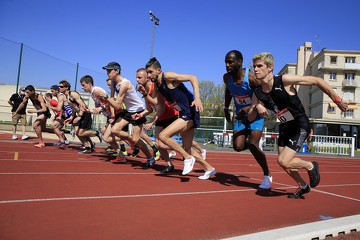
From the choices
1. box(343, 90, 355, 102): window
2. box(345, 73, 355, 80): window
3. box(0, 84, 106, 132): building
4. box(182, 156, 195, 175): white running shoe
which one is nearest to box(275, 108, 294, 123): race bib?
box(182, 156, 195, 175): white running shoe

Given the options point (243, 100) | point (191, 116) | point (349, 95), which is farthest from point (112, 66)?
point (349, 95)

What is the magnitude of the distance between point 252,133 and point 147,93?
99.2 inches

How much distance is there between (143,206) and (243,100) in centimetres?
258

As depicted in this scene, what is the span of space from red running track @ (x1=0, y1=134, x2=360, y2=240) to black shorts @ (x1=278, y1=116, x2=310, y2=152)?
0.73 m

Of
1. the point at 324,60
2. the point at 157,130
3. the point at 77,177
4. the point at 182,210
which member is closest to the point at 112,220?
the point at 182,210

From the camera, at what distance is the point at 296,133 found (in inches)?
174

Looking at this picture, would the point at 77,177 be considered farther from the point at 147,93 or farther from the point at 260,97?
the point at 260,97

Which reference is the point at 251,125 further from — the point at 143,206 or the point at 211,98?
the point at 211,98

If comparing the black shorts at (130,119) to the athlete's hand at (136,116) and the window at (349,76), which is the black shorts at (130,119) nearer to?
the athlete's hand at (136,116)

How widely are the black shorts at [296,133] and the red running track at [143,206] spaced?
73 centimetres

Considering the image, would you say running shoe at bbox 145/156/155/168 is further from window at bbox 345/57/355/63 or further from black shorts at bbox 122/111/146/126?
window at bbox 345/57/355/63

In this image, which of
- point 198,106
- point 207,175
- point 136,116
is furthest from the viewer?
point 136,116

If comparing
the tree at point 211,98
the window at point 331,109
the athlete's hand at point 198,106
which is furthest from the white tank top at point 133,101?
the window at point 331,109

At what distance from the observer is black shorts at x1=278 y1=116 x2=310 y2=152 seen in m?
4.36
